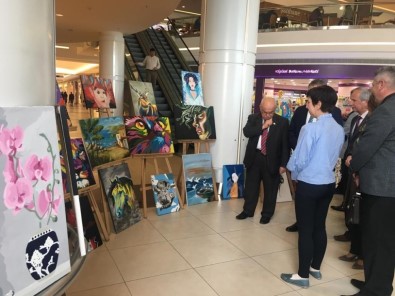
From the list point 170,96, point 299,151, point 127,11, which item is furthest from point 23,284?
Result: point 170,96

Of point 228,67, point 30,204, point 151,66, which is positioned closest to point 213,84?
point 228,67

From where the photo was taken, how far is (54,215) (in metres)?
1.16

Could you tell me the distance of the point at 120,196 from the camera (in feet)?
12.5

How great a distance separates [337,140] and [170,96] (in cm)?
709

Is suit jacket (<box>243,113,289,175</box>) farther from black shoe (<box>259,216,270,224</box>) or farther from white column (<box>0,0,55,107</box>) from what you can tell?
white column (<box>0,0,55,107</box>)

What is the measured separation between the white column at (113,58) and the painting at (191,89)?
16.3 ft

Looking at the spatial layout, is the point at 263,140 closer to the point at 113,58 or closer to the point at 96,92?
the point at 96,92

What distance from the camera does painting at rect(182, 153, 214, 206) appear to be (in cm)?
485

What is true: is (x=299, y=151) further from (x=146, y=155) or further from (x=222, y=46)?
(x=222, y=46)

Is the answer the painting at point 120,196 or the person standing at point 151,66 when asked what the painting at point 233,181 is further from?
the person standing at point 151,66

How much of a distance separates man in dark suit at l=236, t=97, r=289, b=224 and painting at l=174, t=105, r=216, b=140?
0.83m

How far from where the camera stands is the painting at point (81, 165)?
3.18m

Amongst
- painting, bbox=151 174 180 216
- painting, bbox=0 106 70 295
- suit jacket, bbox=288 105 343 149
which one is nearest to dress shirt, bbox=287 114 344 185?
suit jacket, bbox=288 105 343 149

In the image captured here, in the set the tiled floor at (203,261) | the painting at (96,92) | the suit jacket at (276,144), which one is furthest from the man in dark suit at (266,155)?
the painting at (96,92)
